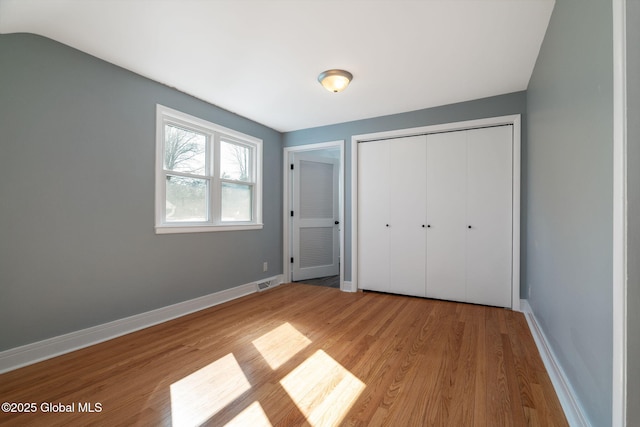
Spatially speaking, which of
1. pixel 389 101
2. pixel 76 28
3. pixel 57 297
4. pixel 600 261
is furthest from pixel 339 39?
pixel 57 297

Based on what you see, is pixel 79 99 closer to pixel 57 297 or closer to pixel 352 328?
pixel 57 297

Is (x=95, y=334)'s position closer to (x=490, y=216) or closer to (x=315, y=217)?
(x=315, y=217)

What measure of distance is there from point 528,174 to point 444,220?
96cm

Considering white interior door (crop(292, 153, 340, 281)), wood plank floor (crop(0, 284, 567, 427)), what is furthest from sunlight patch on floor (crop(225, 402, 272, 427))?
white interior door (crop(292, 153, 340, 281))

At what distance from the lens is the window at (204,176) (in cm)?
281

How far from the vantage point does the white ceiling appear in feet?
5.72

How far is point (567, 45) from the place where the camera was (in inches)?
58.1

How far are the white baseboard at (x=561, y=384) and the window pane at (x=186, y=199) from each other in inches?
132

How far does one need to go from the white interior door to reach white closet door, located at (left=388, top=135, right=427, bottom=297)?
4.87 ft

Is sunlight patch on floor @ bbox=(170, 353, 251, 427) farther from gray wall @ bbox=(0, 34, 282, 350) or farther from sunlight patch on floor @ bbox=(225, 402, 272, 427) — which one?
gray wall @ bbox=(0, 34, 282, 350)

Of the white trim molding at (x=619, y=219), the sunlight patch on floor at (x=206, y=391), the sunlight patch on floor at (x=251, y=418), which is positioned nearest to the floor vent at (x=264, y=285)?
the sunlight patch on floor at (x=206, y=391)

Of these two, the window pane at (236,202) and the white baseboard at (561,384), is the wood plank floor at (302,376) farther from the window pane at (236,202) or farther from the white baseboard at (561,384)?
the window pane at (236,202)

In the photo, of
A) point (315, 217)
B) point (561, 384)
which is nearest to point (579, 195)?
point (561, 384)

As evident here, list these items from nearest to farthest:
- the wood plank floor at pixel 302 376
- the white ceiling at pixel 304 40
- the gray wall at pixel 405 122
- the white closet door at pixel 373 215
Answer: the wood plank floor at pixel 302 376 < the white ceiling at pixel 304 40 < the gray wall at pixel 405 122 < the white closet door at pixel 373 215
